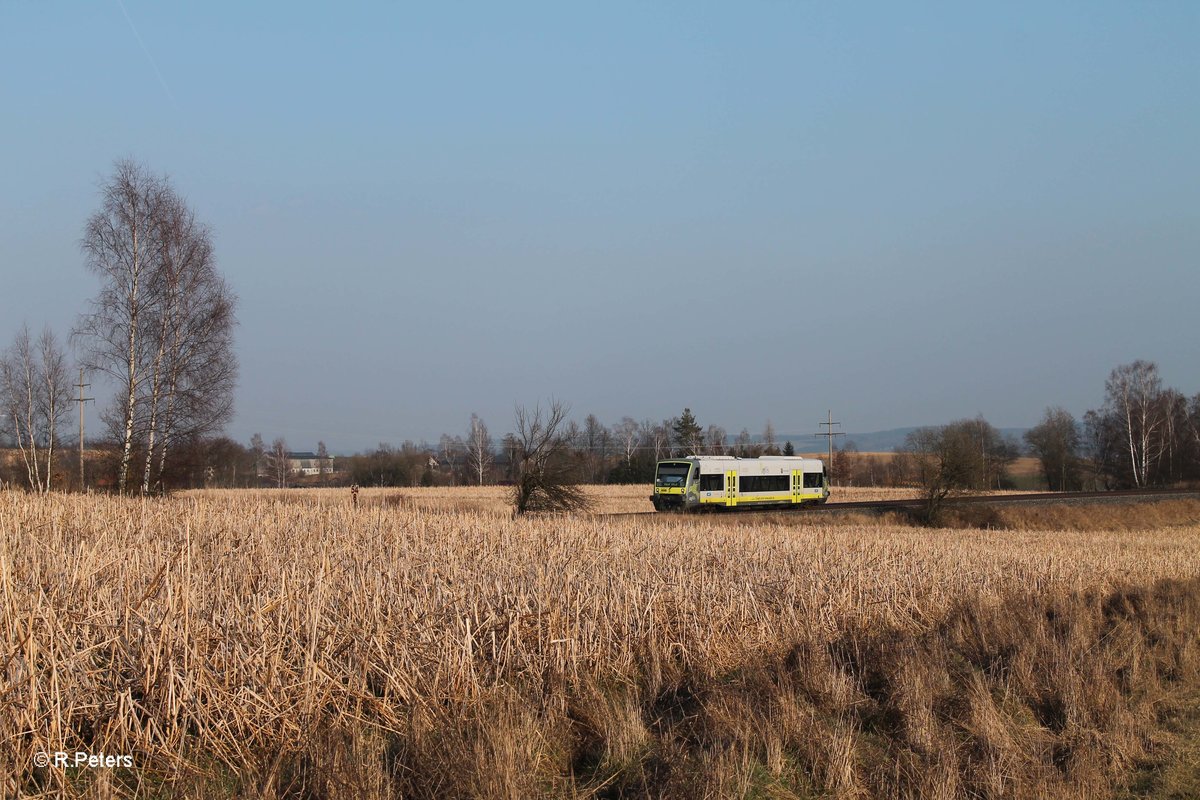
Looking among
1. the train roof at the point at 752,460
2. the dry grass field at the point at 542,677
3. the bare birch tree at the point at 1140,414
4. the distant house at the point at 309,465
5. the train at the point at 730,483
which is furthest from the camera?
the distant house at the point at 309,465

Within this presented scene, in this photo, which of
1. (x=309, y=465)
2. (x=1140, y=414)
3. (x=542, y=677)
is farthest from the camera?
(x=309, y=465)

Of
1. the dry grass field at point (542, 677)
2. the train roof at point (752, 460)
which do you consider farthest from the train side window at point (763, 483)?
the dry grass field at point (542, 677)

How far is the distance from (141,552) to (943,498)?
121ft

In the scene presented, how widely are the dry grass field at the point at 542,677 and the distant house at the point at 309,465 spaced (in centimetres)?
11600

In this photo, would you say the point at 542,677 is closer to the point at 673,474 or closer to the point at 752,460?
the point at 673,474

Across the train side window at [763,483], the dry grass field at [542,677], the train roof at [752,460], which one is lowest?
the dry grass field at [542,677]

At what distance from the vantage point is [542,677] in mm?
7328

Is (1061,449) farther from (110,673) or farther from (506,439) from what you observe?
(110,673)

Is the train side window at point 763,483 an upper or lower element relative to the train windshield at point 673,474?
lower

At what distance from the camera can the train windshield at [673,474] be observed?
41.3m

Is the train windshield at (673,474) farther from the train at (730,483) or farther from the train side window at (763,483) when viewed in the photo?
the train side window at (763,483)

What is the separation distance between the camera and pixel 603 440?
393 ft

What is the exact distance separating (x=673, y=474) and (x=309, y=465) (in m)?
131

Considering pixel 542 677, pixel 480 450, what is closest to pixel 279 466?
pixel 480 450
